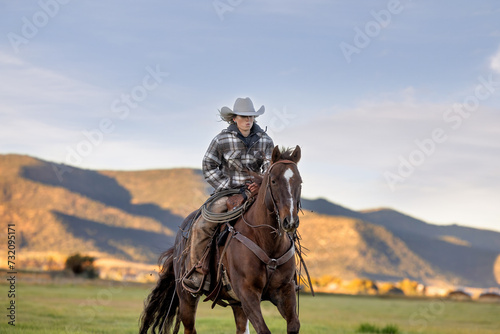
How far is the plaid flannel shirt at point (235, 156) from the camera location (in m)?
9.79

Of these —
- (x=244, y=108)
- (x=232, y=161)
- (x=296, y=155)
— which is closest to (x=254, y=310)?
(x=296, y=155)

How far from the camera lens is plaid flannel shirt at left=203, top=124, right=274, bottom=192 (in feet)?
32.1

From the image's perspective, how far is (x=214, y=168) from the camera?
10.4 m

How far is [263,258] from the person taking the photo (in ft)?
28.1

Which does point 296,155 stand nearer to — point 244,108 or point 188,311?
point 244,108

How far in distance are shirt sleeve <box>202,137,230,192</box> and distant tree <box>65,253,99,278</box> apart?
5873 cm

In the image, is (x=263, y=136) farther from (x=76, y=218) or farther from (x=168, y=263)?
(x=76, y=218)

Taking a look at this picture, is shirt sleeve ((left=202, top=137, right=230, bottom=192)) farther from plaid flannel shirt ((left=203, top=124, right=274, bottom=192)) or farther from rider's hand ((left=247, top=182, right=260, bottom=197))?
rider's hand ((left=247, top=182, right=260, bottom=197))

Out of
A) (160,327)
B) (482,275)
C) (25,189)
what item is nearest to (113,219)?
(25,189)

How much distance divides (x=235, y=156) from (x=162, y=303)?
4040mm

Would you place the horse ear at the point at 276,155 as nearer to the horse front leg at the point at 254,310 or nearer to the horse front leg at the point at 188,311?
the horse front leg at the point at 254,310

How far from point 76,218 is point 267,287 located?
180 metres

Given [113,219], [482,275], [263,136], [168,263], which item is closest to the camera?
[263,136]

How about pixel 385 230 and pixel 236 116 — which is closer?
pixel 236 116
